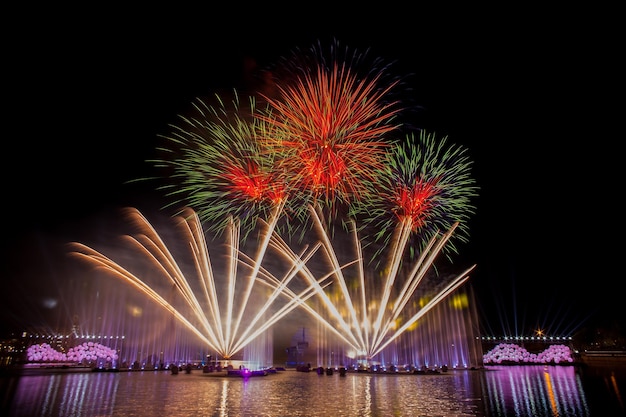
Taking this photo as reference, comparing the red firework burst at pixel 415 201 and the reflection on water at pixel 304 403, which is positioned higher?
the red firework burst at pixel 415 201

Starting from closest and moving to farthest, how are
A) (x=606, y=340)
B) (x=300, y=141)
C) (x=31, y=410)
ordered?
1. (x=31, y=410)
2. (x=300, y=141)
3. (x=606, y=340)

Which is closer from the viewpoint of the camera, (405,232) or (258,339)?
(405,232)

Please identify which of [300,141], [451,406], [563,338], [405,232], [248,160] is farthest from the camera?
[563,338]

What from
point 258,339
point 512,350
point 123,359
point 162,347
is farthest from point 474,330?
point 123,359

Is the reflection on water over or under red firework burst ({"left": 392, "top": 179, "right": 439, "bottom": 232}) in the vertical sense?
under

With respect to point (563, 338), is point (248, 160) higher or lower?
higher

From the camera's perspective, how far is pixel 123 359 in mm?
49219

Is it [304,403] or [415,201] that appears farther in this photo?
[415,201]

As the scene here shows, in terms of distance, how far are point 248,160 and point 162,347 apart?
35968 millimetres

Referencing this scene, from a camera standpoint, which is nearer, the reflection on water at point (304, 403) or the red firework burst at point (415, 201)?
the reflection on water at point (304, 403)

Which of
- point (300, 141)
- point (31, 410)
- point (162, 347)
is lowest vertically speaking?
point (31, 410)

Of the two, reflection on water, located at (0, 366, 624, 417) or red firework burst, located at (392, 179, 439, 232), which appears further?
red firework burst, located at (392, 179, 439, 232)

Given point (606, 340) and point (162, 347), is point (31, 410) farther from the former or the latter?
point (606, 340)

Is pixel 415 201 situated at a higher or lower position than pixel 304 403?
higher
